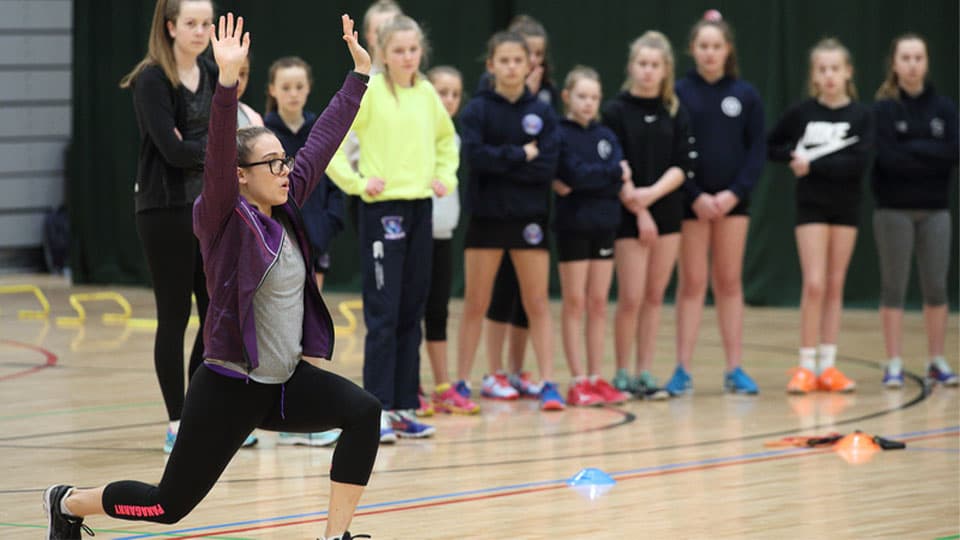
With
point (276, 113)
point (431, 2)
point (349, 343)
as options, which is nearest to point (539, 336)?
point (276, 113)

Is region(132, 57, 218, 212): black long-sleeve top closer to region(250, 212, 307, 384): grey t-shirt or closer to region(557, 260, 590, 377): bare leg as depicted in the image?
region(250, 212, 307, 384): grey t-shirt

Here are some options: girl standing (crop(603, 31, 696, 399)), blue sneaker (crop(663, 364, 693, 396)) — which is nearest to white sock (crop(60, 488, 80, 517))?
girl standing (crop(603, 31, 696, 399))

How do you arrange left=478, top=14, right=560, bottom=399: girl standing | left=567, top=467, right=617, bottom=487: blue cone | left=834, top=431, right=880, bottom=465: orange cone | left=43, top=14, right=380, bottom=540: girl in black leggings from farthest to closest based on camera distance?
left=478, top=14, right=560, bottom=399: girl standing, left=834, top=431, right=880, bottom=465: orange cone, left=567, top=467, right=617, bottom=487: blue cone, left=43, top=14, right=380, bottom=540: girl in black leggings

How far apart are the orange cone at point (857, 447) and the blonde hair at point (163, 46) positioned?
283 cm

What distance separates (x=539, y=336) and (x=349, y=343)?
2.76 meters

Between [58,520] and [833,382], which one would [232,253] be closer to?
[58,520]

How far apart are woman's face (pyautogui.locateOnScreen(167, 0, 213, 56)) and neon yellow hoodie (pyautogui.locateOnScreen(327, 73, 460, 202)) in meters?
0.76

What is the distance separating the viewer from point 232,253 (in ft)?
11.9

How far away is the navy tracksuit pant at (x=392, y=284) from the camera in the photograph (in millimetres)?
5910

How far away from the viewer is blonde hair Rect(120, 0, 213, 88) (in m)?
5.38

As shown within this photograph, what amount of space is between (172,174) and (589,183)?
6.96 feet

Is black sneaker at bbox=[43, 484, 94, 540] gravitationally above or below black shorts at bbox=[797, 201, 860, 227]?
below

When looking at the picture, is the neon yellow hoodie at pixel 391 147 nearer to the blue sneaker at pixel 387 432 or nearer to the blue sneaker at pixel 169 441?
the blue sneaker at pixel 387 432

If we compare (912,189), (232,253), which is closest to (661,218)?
(912,189)
